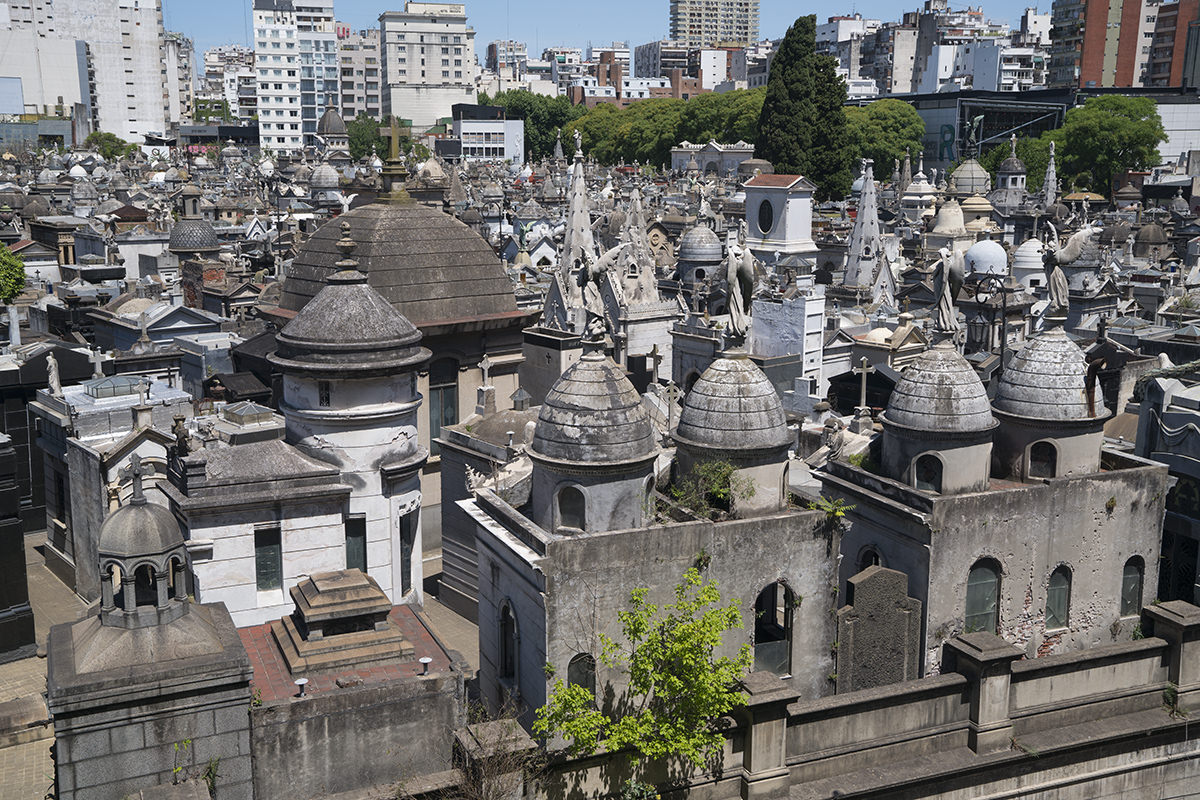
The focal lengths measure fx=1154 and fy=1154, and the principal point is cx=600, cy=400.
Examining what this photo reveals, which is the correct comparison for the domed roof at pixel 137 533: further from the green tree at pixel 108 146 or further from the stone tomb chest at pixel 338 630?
the green tree at pixel 108 146

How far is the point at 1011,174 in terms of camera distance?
107625 millimetres

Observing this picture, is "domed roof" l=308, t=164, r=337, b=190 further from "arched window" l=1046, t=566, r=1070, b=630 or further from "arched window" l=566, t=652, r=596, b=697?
"arched window" l=566, t=652, r=596, b=697

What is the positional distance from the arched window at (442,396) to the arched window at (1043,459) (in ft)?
50.7

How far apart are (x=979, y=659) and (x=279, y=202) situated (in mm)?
102657

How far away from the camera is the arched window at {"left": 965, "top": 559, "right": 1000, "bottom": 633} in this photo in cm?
2166

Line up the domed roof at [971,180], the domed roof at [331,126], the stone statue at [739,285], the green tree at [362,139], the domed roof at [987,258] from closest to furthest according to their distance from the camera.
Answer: the stone statue at [739,285]
the domed roof at [987,258]
the domed roof at [971,180]
the green tree at [362,139]
the domed roof at [331,126]

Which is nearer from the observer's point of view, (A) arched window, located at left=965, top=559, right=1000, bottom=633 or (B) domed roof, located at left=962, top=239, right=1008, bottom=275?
(A) arched window, located at left=965, top=559, right=1000, bottom=633

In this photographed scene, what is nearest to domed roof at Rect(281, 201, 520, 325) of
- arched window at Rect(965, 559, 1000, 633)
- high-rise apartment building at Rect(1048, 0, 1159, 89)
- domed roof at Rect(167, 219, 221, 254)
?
arched window at Rect(965, 559, 1000, 633)

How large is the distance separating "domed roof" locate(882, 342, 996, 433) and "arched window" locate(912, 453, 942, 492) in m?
0.65

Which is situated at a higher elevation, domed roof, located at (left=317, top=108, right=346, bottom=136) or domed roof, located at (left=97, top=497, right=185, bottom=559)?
domed roof, located at (left=317, top=108, right=346, bottom=136)

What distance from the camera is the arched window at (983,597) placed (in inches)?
853

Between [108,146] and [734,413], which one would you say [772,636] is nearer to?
[734,413]

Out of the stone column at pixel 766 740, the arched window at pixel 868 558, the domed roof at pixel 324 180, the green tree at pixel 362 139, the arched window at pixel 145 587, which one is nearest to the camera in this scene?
the arched window at pixel 145 587

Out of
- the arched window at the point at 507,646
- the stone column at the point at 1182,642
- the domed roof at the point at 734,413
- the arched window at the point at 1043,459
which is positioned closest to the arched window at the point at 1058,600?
the stone column at the point at 1182,642
